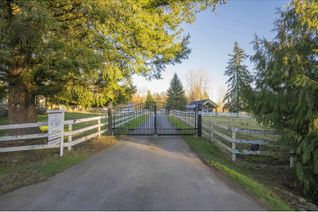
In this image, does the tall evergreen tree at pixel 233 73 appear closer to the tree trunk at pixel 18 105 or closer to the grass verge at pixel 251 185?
the grass verge at pixel 251 185

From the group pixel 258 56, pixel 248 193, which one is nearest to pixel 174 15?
pixel 258 56

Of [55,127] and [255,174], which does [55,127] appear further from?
[255,174]

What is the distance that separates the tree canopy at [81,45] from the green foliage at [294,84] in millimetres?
3609

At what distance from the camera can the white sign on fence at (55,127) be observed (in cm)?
704

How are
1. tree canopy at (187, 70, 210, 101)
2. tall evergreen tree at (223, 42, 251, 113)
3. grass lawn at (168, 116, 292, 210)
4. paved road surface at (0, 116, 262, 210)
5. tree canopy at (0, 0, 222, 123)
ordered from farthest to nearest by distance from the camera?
tree canopy at (187, 70, 210, 101), tall evergreen tree at (223, 42, 251, 113), tree canopy at (0, 0, 222, 123), grass lawn at (168, 116, 292, 210), paved road surface at (0, 116, 262, 210)

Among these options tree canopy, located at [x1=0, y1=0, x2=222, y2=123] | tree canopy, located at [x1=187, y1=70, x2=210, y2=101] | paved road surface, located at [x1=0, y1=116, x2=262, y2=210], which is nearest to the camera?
paved road surface, located at [x1=0, y1=116, x2=262, y2=210]

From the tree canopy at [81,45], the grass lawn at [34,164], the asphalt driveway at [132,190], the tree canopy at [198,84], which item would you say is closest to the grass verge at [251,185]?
the asphalt driveway at [132,190]

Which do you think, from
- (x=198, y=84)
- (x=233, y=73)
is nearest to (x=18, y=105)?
(x=233, y=73)

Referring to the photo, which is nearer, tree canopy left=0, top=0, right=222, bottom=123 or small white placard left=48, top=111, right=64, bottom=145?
tree canopy left=0, top=0, right=222, bottom=123

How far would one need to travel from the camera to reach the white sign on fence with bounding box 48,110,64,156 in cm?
704

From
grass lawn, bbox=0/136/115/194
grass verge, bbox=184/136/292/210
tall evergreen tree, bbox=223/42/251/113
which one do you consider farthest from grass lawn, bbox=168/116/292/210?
tall evergreen tree, bbox=223/42/251/113

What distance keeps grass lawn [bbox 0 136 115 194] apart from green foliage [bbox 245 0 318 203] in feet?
17.8

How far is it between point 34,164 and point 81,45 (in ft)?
12.2

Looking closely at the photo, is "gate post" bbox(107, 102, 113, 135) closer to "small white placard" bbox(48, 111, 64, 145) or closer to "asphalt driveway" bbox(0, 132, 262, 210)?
"small white placard" bbox(48, 111, 64, 145)
